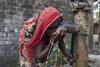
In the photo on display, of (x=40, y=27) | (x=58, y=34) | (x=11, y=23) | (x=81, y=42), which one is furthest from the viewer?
(x=11, y=23)

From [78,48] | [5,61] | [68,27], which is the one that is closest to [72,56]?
[78,48]

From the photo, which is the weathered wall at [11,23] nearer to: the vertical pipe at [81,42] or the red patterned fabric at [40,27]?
the vertical pipe at [81,42]

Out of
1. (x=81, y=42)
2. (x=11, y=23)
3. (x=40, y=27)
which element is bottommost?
(x=11, y=23)

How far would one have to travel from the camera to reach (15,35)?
12.5m

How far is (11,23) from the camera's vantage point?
12.6m

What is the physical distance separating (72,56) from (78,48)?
113 mm

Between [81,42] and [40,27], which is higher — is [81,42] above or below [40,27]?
below

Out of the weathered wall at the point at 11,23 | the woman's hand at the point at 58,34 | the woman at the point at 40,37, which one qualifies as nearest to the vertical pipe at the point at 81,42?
the woman at the point at 40,37

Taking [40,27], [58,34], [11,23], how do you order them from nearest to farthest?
[58,34] → [40,27] → [11,23]

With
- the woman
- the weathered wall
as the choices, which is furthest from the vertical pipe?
the weathered wall

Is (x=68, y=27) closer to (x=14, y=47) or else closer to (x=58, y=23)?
(x=58, y=23)

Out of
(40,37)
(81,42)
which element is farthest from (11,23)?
(40,37)

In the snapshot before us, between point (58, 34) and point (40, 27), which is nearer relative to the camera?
point (58, 34)

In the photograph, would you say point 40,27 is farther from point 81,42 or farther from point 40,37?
point 81,42
